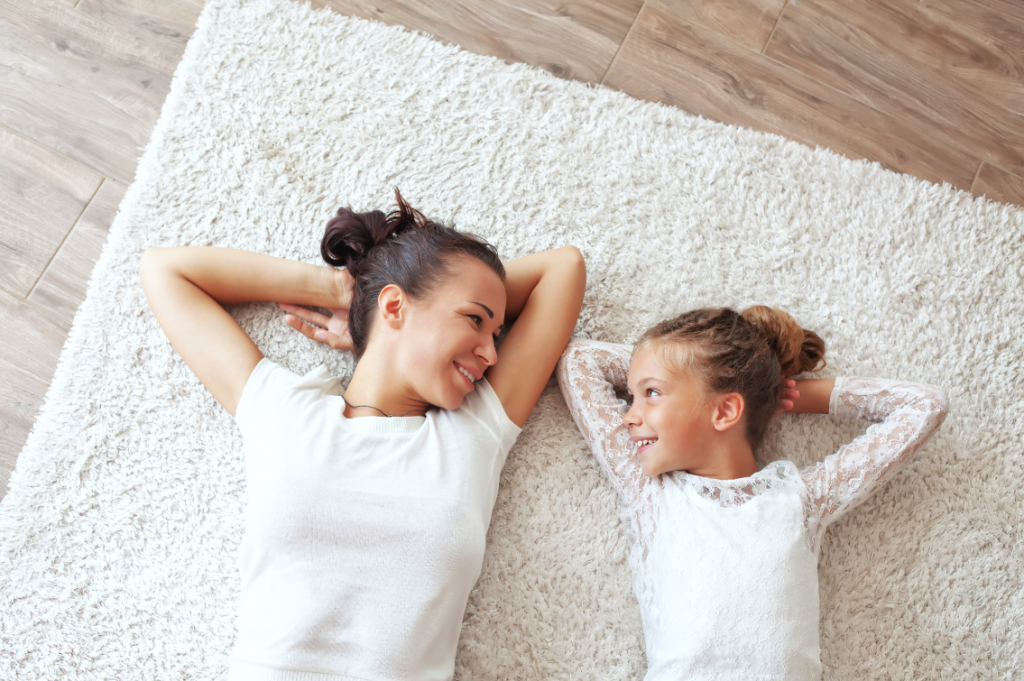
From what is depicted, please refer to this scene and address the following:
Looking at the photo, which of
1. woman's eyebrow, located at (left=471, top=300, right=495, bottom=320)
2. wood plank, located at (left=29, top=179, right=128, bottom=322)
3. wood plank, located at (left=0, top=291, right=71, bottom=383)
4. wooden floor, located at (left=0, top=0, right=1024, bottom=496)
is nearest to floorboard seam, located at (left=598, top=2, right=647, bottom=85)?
wooden floor, located at (left=0, top=0, right=1024, bottom=496)

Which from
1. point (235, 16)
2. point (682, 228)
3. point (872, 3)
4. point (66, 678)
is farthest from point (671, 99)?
point (66, 678)

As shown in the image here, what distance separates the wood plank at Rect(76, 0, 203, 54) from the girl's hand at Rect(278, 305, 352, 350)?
764mm

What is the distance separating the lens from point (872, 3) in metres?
1.67

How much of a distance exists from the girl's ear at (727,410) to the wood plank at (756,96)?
0.78 metres

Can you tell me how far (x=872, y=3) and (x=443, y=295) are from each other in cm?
141

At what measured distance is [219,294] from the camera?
1.32 meters

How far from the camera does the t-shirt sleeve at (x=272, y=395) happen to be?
Answer: 118cm

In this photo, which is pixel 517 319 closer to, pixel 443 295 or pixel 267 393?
pixel 443 295

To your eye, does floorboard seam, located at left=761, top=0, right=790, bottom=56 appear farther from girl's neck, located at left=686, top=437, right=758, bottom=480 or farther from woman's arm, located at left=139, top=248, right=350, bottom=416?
woman's arm, located at left=139, top=248, right=350, bottom=416

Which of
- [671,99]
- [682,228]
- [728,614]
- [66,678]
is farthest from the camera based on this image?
[671,99]

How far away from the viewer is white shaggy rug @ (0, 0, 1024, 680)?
4.19 ft

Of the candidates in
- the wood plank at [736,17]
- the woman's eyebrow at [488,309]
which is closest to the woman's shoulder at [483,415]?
the woman's eyebrow at [488,309]

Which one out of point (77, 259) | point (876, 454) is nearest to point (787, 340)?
point (876, 454)

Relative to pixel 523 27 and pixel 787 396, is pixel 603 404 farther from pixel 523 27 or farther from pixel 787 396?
pixel 523 27
